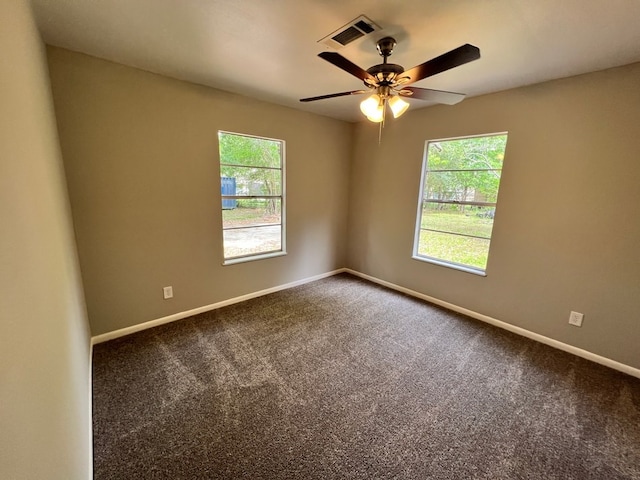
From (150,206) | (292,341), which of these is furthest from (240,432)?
(150,206)

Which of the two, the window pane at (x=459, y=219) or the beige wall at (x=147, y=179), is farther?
the window pane at (x=459, y=219)

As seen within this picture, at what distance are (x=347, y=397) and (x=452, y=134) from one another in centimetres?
295

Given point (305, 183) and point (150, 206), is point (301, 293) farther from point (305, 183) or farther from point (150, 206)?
point (150, 206)

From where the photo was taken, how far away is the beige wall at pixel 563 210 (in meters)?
2.19

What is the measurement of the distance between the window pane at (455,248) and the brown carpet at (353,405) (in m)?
0.78

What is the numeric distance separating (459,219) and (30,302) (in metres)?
3.57

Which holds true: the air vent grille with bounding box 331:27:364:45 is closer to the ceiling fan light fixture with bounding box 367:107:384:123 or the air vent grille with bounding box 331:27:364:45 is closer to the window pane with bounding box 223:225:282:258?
the ceiling fan light fixture with bounding box 367:107:384:123

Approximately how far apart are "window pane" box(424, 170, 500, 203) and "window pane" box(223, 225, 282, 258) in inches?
82.2

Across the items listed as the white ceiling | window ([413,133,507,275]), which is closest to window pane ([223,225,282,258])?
the white ceiling

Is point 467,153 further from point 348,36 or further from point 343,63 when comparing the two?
point 343,63

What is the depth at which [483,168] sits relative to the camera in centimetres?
300

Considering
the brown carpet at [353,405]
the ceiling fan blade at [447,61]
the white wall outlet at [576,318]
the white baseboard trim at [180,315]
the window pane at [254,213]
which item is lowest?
the brown carpet at [353,405]

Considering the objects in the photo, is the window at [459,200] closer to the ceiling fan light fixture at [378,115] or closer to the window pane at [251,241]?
the ceiling fan light fixture at [378,115]

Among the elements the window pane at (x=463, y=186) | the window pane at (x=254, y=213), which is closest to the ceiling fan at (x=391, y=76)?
the window pane at (x=463, y=186)
